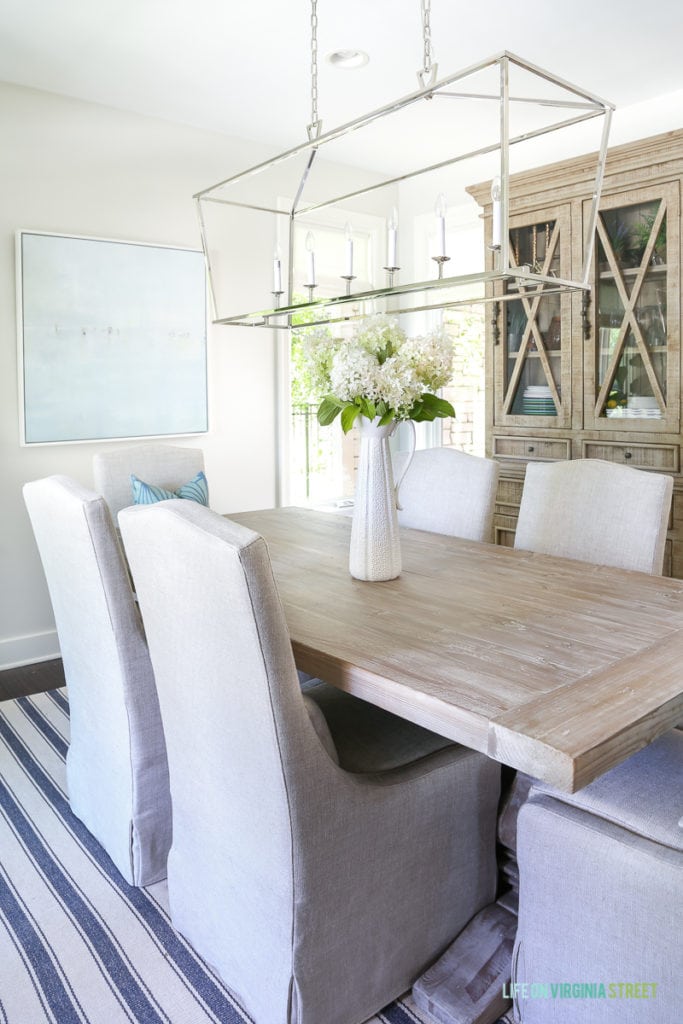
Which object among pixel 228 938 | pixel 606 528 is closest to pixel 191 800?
pixel 228 938

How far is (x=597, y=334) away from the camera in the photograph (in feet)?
12.0

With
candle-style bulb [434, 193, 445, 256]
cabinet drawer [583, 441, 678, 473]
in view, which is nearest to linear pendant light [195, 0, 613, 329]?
cabinet drawer [583, 441, 678, 473]

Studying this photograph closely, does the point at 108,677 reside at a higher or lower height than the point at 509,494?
lower

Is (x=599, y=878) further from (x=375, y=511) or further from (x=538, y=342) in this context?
(x=538, y=342)

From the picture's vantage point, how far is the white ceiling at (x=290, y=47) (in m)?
2.80

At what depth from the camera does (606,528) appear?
7.74 feet

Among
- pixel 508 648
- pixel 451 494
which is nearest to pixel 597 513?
pixel 451 494

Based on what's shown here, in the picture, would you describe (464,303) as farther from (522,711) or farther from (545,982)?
(545,982)

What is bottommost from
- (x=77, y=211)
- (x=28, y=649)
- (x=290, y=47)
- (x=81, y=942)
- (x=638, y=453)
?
(x=81, y=942)

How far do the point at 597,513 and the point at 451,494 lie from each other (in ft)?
1.87

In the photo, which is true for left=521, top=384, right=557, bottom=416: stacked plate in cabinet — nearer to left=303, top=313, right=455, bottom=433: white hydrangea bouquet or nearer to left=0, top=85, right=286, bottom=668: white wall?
left=0, top=85, right=286, bottom=668: white wall

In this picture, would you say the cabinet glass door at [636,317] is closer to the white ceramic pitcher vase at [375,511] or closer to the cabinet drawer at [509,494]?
the cabinet drawer at [509,494]

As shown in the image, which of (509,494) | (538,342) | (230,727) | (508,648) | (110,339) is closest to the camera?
(230,727)

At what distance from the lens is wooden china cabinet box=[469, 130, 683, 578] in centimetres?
336
